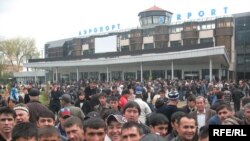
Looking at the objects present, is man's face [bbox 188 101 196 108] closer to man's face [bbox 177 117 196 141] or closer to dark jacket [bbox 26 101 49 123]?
man's face [bbox 177 117 196 141]

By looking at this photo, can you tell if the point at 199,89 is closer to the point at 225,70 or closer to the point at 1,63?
the point at 225,70

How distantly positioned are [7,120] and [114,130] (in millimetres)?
1564

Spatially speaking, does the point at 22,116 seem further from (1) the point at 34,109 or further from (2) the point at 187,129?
(2) the point at 187,129

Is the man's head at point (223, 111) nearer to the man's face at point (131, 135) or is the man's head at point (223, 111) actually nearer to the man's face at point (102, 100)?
the man's face at point (131, 135)

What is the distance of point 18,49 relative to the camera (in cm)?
7069

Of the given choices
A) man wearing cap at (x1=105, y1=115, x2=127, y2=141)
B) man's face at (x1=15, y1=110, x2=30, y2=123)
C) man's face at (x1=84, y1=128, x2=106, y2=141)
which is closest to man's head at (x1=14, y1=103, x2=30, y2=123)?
man's face at (x1=15, y1=110, x2=30, y2=123)

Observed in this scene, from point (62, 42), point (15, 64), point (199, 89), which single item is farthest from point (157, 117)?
point (15, 64)

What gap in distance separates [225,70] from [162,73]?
8.01 meters

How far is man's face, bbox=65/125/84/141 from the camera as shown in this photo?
171 inches

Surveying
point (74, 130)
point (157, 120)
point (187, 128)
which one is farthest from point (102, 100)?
point (187, 128)

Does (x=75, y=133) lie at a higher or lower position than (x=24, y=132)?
lower

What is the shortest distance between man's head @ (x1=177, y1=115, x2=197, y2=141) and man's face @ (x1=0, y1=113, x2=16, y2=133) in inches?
93.0

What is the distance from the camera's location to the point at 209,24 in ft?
148

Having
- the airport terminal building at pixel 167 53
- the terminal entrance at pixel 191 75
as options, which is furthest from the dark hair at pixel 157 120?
the terminal entrance at pixel 191 75
